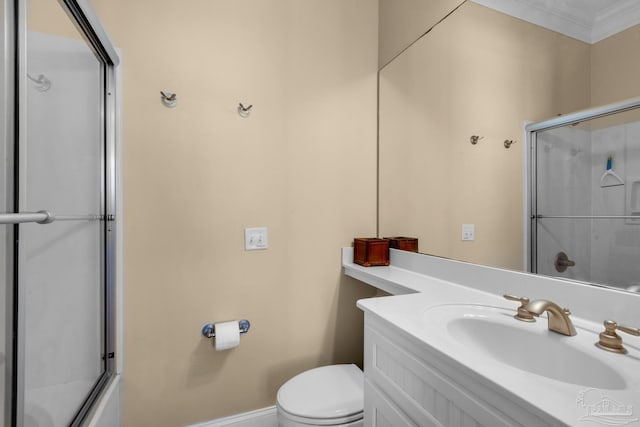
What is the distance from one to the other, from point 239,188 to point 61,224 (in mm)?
668

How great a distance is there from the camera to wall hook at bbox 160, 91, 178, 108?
4.10 ft

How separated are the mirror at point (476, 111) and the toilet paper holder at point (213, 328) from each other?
0.90 metres

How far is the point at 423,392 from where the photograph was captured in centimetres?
68

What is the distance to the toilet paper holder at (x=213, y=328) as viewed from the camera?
1.30 metres

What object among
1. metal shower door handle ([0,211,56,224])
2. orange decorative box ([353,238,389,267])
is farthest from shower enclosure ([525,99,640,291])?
metal shower door handle ([0,211,56,224])

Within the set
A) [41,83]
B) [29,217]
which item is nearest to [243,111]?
[41,83]

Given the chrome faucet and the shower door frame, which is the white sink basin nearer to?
the chrome faucet

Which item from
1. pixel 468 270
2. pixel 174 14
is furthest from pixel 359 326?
pixel 174 14

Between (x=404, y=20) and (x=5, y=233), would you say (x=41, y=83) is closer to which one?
(x=5, y=233)

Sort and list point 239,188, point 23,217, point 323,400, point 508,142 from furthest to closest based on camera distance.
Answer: point 239,188 → point 323,400 → point 508,142 → point 23,217

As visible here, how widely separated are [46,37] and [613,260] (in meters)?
1.66

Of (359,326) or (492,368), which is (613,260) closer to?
(492,368)

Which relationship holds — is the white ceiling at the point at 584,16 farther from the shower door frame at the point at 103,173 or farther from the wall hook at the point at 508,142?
the shower door frame at the point at 103,173

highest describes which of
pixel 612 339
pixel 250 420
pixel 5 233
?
pixel 5 233
